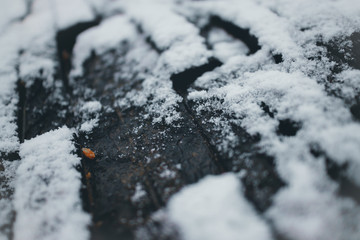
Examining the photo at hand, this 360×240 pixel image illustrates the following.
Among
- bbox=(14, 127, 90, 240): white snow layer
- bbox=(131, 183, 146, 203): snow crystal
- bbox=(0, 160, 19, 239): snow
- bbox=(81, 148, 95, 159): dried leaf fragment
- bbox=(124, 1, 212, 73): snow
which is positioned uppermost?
bbox=(124, 1, 212, 73): snow

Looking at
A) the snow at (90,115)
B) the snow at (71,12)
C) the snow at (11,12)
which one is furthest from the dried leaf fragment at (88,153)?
the snow at (11,12)

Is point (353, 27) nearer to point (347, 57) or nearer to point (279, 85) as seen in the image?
point (347, 57)

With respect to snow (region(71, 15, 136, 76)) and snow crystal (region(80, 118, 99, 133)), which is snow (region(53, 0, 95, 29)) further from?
snow crystal (region(80, 118, 99, 133))

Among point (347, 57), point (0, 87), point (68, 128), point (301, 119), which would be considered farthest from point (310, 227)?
point (0, 87)

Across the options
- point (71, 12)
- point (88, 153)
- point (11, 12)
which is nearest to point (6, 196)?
point (88, 153)

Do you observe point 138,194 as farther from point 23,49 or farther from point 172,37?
point 23,49

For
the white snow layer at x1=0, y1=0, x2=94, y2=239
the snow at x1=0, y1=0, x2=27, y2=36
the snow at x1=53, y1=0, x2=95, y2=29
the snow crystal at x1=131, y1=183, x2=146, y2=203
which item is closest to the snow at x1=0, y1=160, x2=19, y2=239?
the white snow layer at x1=0, y1=0, x2=94, y2=239

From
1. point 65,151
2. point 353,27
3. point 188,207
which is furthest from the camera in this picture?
point 353,27
